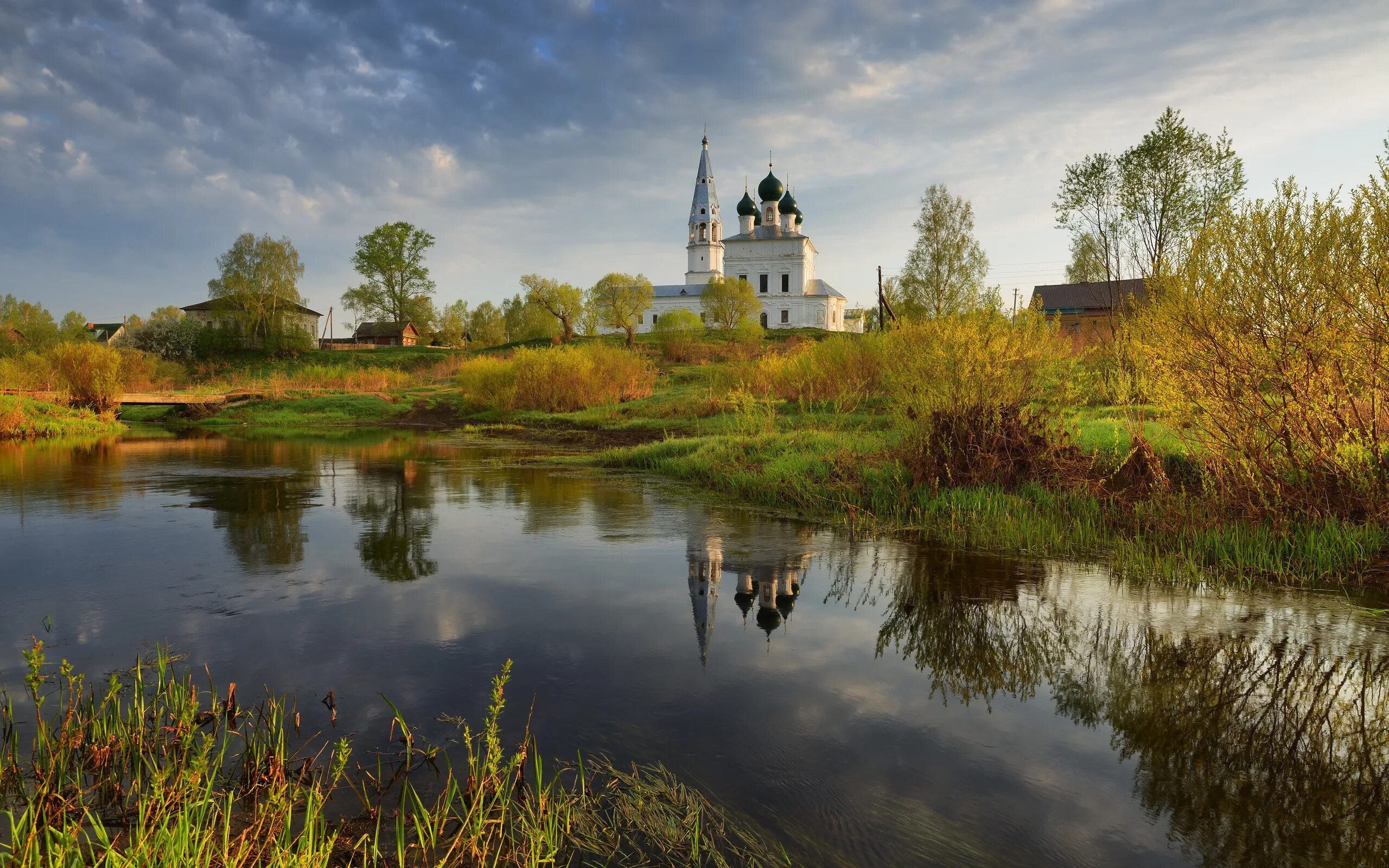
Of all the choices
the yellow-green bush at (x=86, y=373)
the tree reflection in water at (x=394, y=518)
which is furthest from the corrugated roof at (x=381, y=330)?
the tree reflection in water at (x=394, y=518)

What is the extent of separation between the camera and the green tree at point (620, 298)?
62375 millimetres

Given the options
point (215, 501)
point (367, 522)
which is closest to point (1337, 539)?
point (367, 522)

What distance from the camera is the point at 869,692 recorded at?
5.09 m

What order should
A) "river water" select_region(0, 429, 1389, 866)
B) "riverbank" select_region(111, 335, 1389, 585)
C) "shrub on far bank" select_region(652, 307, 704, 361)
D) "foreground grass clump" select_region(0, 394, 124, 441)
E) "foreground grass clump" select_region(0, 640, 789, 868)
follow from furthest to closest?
"shrub on far bank" select_region(652, 307, 704, 361)
"foreground grass clump" select_region(0, 394, 124, 441)
"riverbank" select_region(111, 335, 1389, 585)
"river water" select_region(0, 429, 1389, 866)
"foreground grass clump" select_region(0, 640, 789, 868)

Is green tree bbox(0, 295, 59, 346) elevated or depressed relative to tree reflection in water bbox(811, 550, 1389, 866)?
elevated

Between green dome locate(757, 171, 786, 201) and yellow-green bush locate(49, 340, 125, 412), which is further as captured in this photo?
green dome locate(757, 171, 786, 201)

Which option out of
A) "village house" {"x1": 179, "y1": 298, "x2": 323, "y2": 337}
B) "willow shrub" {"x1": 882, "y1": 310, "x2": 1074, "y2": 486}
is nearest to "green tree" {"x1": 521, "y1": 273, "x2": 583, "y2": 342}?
"village house" {"x1": 179, "y1": 298, "x2": 323, "y2": 337}

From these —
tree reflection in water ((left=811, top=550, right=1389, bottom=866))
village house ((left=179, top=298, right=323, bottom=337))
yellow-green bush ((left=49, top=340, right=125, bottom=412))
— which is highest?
village house ((left=179, top=298, right=323, bottom=337))

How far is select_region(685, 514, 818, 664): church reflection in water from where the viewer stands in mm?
6664

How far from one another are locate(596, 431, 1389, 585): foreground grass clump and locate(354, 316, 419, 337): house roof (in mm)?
69681

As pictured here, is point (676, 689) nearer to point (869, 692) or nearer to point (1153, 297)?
point (869, 692)

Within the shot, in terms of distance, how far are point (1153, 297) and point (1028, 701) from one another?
619 centimetres

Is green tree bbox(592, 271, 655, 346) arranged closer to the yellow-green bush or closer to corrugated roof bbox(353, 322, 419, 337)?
corrugated roof bbox(353, 322, 419, 337)

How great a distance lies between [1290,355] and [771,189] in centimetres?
7972
